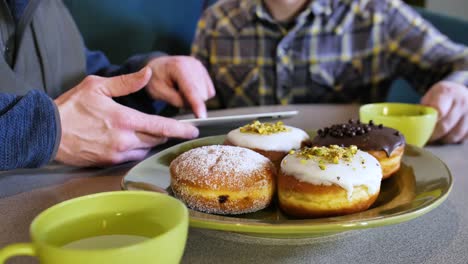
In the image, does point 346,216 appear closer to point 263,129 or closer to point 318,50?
point 263,129

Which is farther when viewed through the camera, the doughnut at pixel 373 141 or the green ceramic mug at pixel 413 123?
the green ceramic mug at pixel 413 123

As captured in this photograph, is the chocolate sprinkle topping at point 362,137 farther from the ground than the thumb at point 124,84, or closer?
closer

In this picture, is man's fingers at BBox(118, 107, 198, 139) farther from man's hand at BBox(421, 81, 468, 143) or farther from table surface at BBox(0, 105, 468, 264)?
man's hand at BBox(421, 81, 468, 143)

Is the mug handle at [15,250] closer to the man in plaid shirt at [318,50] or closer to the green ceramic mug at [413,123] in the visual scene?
the green ceramic mug at [413,123]

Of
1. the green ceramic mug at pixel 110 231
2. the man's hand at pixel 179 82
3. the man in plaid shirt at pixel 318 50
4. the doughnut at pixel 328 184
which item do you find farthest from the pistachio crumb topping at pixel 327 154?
the man in plaid shirt at pixel 318 50

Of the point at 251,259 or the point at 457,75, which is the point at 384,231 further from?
the point at 457,75

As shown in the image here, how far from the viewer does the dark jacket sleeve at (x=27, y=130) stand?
727 millimetres

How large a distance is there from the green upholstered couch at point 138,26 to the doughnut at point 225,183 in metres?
1.27

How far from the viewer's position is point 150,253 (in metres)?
0.39

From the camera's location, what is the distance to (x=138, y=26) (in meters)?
1.90

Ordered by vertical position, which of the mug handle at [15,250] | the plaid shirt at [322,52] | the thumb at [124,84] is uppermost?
the mug handle at [15,250]

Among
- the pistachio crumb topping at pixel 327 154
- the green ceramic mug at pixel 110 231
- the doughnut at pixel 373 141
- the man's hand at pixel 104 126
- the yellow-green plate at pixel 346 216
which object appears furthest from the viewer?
the man's hand at pixel 104 126

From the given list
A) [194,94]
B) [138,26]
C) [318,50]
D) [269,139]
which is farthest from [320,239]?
[138,26]

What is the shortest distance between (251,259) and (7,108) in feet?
1.55
